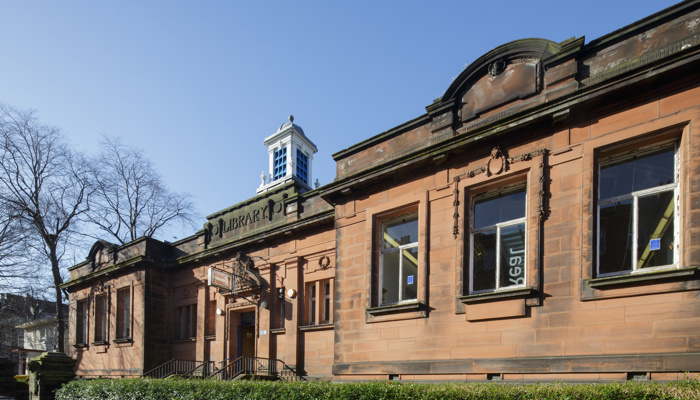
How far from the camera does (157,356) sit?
20.7 metres

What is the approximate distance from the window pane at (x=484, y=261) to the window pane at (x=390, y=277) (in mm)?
2155

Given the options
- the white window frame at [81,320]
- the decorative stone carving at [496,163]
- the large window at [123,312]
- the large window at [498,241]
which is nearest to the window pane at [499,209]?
the large window at [498,241]

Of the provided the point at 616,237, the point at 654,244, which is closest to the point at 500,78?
the point at 616,237

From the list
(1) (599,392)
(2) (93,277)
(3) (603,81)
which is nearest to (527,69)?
(3) (603,81)

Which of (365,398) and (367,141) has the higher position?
(367,141)

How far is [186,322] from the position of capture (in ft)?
68.3

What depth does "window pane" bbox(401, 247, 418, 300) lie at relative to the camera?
11430 millimetres

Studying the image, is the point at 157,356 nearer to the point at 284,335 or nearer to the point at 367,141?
the point at 284,335

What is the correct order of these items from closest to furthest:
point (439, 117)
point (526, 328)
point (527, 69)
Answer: point (526, 328) → point (527, 69) → point (439, 117)

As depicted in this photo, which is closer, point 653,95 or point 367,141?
point 653,95

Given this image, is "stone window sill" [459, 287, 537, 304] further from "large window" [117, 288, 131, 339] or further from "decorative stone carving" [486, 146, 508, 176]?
"large window" [117, 288, 131, 339]

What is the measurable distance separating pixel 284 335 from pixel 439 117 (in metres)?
8.69

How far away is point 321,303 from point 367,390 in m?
7.32

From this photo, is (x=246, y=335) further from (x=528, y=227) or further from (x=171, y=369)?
(x=528, y=227)
